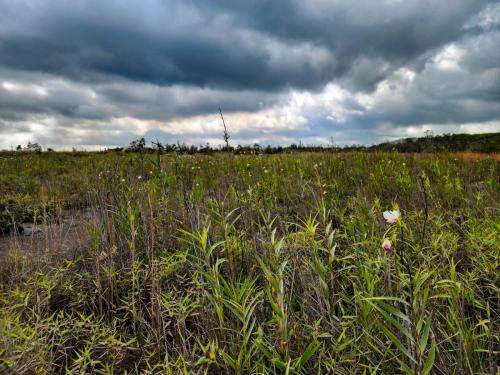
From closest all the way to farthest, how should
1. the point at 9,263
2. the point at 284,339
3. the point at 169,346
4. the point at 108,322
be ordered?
the point at 284,339 < the point at 169,346 < the point at 108,322 < the point at 9,263

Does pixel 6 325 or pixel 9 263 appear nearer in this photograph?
pixel 6 325

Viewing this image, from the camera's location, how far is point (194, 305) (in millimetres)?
2342

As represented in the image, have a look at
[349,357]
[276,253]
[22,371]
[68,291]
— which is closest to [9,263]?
[68,291]

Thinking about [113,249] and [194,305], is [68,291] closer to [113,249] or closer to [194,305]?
[113,249]

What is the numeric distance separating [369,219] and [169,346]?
2.27 metres

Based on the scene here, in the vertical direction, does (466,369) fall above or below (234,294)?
below

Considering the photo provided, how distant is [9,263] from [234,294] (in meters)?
2.82

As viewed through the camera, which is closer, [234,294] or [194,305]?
[234,294]

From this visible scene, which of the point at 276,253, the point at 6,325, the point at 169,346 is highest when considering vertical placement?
the point at 276,253

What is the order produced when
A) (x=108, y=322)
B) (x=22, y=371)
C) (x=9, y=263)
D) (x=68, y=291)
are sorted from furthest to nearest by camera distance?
(x=9, y=263) → (x=68, y=291) → (x=108, y=322) → (x=22, y=371)

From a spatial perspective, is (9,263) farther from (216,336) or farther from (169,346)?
(216,336)

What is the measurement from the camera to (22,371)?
1.77 m

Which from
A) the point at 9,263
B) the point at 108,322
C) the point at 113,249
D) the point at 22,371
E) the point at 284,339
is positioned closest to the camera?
the point at 284,339

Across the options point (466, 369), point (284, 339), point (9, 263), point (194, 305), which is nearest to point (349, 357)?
point (284, 339)
